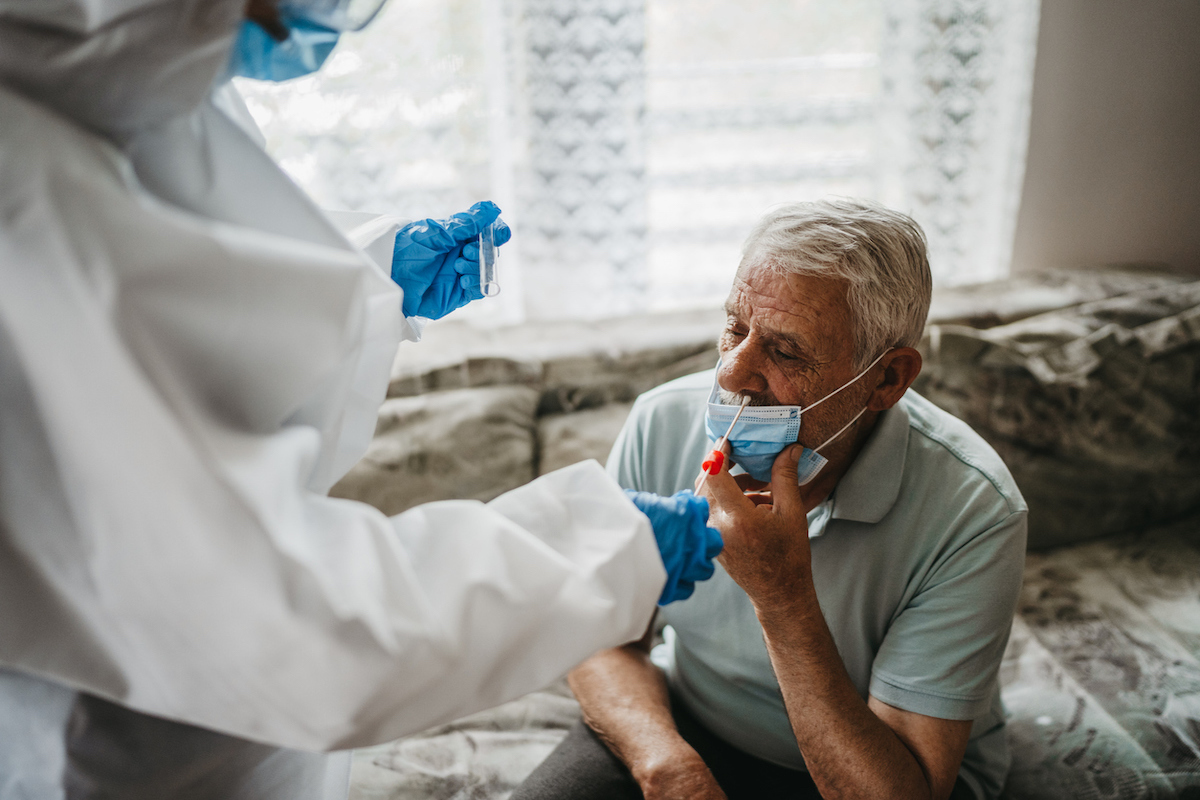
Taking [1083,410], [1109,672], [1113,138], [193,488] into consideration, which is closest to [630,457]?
[193,488]

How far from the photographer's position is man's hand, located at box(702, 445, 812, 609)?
96 centimetres

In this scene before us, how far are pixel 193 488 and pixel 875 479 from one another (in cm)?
92

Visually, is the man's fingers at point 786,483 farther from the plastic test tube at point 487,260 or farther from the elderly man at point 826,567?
the plastic test tube at point 487,260

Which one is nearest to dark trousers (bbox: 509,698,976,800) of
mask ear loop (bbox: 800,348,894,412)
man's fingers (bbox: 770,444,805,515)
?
man's fingers (bbox: 770,444,805,515)

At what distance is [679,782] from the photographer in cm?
113

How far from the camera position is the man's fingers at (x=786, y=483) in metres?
1.02

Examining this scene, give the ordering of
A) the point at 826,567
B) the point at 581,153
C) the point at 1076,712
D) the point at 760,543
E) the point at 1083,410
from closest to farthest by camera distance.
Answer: the point at 760,543, the point at 826,567, the point at 1076,712, the point at 1083,410, the point at 581,153

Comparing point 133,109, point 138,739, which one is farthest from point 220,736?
point 133,109

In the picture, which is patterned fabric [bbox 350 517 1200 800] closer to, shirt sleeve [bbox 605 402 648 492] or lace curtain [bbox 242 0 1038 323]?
shirt sleeve [bbox 605 402 648 492]

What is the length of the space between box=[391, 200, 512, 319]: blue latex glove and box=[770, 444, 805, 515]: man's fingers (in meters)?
0.50

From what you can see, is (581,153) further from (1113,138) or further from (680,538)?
(680,538)

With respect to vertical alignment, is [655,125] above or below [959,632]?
above

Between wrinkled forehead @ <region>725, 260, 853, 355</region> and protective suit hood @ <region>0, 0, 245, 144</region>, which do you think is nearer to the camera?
protective suit hood @ <region>0, 0, 245, 144</region>

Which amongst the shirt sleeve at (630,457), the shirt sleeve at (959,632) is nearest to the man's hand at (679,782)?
the shirt sleeve at (959,632)
